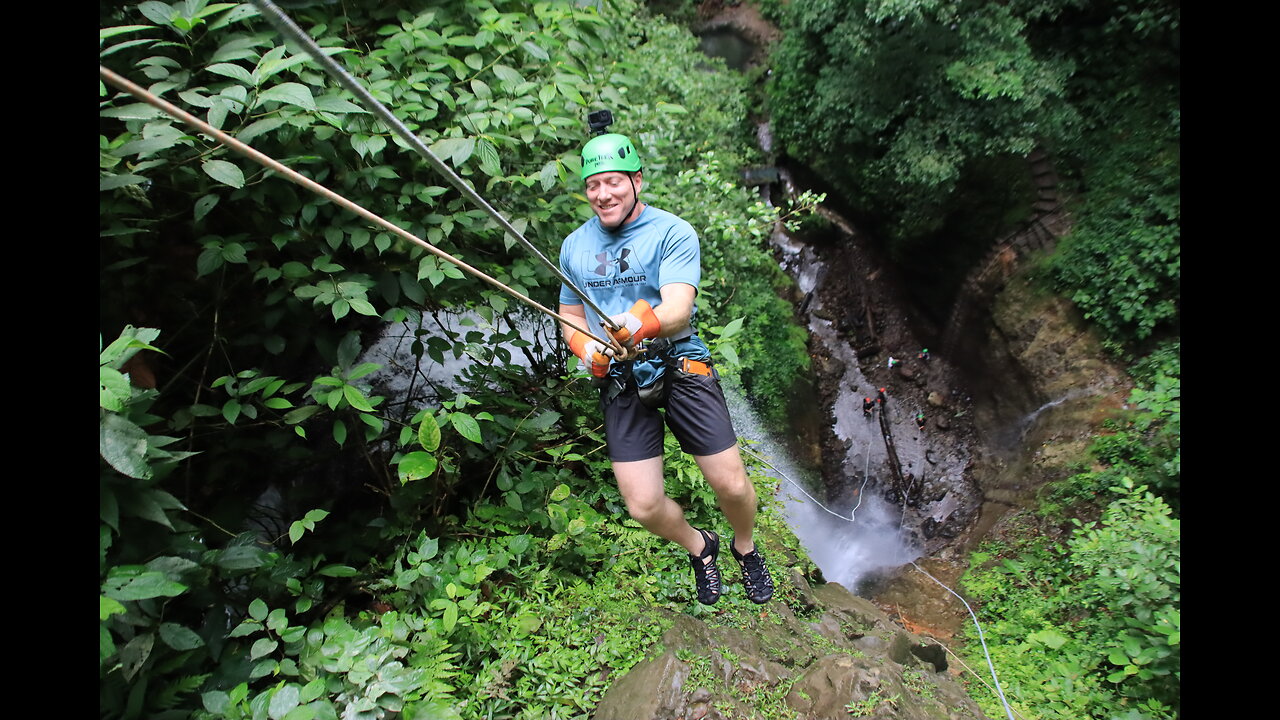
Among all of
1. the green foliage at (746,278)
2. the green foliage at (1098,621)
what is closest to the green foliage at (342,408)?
the green foliage at (746,278)

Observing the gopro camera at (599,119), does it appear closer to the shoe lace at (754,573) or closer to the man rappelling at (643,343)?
the man rappelling at (643,343)

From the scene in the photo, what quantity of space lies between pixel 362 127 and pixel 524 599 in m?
2.17

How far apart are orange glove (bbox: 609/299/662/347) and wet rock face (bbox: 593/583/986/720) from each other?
4.76 ft

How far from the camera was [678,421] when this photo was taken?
248 cm

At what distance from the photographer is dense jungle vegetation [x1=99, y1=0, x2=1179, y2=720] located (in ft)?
5.96

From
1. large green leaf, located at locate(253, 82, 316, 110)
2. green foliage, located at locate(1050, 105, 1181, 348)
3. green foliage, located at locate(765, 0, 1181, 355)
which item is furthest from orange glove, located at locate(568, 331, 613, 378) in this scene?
green foliage, located at locate(1050, 105, 1181, 348)

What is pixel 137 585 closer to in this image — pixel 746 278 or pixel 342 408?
pixel 342 408

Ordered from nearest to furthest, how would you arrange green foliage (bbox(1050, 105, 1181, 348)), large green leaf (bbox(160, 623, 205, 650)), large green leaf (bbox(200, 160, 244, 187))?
large green leaf (bbox(160, 623, 205, 650)), large green leaf (bbox(200, 160, 244, 187)), green foliage (bbox(1050, 105, 1181, 348))

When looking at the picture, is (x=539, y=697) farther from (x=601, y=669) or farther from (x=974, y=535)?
(x=974, y=535)

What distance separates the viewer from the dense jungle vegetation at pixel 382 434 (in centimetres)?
182

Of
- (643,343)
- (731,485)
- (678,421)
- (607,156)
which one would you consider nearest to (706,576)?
(731,485)

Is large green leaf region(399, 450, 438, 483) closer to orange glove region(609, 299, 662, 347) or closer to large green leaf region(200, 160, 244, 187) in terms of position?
orange glove region(609, 299, 662, 347)

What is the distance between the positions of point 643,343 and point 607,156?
75 centimetres

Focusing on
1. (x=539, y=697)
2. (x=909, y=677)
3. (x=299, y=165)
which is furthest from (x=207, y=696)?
(x=909, y=677)
